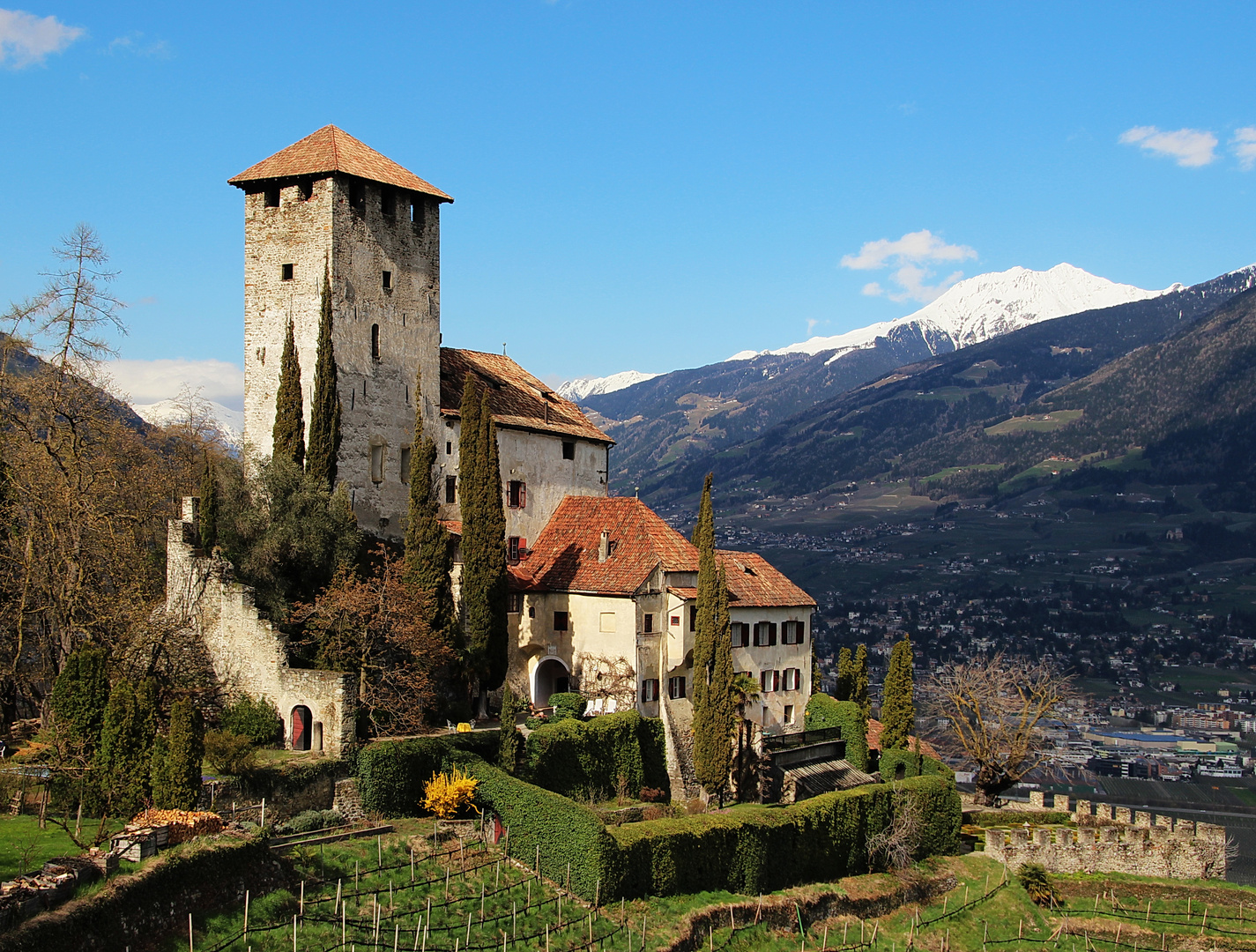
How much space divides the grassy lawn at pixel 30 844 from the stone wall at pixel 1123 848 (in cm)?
3991

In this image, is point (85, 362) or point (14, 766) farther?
point (85, 362)

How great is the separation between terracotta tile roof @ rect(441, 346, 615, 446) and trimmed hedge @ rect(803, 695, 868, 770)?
17684 millimetres

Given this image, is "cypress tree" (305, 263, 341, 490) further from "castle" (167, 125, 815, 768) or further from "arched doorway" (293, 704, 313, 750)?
"arched doorway" (293, 704, 313, 750)

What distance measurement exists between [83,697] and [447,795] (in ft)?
40.5

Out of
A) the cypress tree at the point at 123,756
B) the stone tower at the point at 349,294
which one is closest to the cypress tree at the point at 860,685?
the stone tower at the point at 349,294

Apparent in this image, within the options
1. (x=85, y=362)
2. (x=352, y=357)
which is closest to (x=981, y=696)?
(x=352, y=357)

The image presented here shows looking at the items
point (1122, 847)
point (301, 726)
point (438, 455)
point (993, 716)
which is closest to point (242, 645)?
point (301, 726)

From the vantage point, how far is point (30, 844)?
112ft

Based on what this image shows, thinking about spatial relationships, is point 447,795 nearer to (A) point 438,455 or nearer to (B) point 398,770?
(B) point 398,770

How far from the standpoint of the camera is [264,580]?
49062mm

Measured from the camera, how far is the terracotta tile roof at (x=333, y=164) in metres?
56.1

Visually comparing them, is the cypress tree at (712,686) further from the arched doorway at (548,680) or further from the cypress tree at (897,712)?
the cypress tree at (897,712)

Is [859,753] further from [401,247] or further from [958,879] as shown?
[401,247]

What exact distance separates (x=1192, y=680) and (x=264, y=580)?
590 ft
